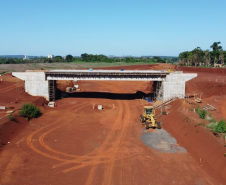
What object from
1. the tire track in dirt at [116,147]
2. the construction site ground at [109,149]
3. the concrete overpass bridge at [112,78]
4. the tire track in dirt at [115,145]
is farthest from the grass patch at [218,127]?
the concrete overpass bridge at [112,78]

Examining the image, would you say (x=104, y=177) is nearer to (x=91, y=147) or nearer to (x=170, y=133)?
(x=91, y=147)

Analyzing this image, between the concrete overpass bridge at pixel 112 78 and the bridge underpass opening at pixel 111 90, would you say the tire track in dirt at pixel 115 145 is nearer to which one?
the concrete overpass bridge at pixel 112 78

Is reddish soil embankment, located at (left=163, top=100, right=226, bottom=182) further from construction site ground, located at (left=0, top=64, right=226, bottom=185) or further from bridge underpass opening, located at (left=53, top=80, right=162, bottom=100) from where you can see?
bridge underpass opening, located at (left=53, top=80, right=162, bottom=100)

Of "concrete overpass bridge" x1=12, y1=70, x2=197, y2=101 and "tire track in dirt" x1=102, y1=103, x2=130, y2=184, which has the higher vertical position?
"concrete overpass bridge" x1=12, y1=70, x2=197, y2=101

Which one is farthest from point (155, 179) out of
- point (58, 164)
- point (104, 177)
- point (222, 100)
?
point (222, 100)

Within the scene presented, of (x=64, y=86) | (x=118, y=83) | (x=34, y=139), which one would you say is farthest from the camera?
(x=118, y=83)

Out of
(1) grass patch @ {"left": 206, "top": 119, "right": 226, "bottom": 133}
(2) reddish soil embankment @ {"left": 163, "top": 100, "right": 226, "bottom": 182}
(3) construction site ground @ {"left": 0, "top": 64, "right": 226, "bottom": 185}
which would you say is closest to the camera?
(3) construction site ground @ {"left": 0, "top": 64, "right": 226, "bottom": 185}

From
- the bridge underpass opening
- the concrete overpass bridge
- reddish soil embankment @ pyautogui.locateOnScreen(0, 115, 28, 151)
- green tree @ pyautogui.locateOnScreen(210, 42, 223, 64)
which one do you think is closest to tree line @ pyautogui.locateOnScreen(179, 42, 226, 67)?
green tree @ pyautogui.locateOnScreen(210, 42, 223, 64)
